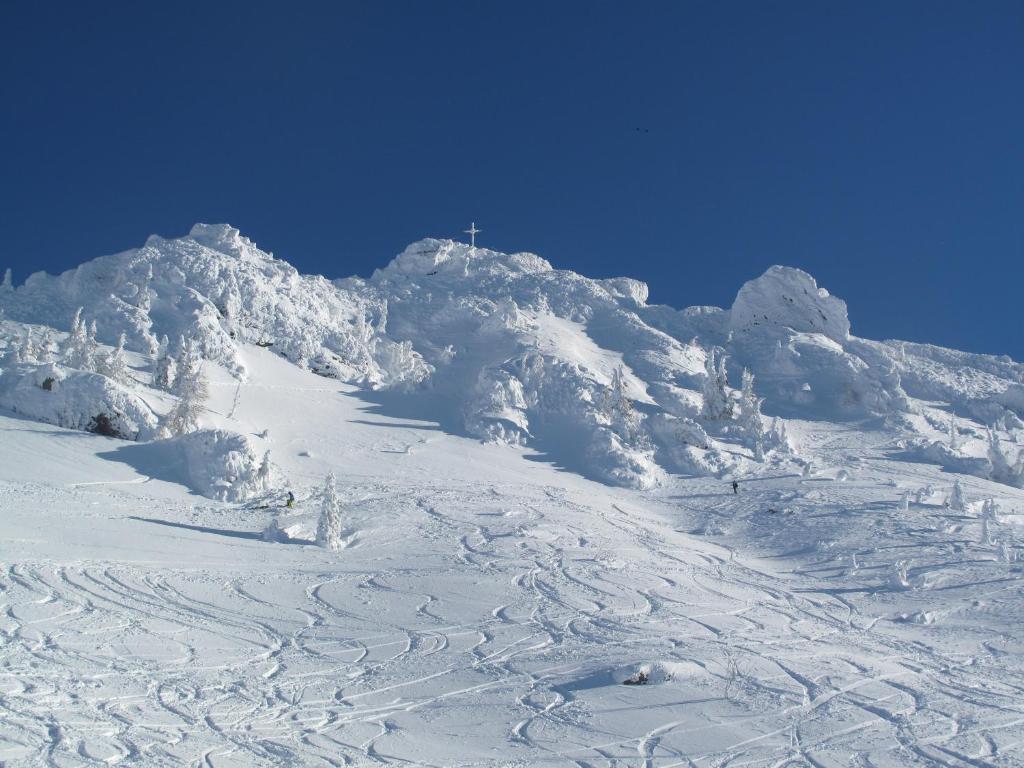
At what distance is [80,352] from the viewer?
43562 millimetres

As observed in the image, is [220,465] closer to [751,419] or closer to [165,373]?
[165,373]

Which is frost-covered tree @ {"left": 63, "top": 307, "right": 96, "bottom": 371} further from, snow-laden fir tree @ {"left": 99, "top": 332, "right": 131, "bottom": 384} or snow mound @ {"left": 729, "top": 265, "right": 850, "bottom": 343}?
snow mound @ {"left": 729, "top": 265, "right": 850, "bottom": 343}

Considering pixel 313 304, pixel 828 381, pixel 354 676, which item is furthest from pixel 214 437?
pixel 828 381

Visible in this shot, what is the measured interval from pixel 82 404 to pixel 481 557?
20.9m

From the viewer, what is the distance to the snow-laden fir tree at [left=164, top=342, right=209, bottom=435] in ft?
117

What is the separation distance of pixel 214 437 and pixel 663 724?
995 inches

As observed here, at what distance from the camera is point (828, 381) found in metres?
63.1

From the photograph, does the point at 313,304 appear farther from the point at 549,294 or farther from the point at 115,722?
the point at 115,722

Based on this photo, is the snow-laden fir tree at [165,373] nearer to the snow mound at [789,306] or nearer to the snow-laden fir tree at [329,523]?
the snow-laden fir tree at [329,523]

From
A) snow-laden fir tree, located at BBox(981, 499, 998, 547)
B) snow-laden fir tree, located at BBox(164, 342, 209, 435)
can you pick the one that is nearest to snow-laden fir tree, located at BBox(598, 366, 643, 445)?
snow-laden fir tree, located at BBox(981, 499, 998, 547)

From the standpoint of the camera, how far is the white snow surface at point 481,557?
12.9 metres

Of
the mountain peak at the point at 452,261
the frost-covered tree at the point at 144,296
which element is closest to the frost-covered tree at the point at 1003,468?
the frost-covered tree at the point at 144,296

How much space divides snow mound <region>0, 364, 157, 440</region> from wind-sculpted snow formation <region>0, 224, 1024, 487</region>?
96 mm

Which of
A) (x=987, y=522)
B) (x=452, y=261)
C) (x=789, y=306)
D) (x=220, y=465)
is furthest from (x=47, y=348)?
(x=789, y=306)
